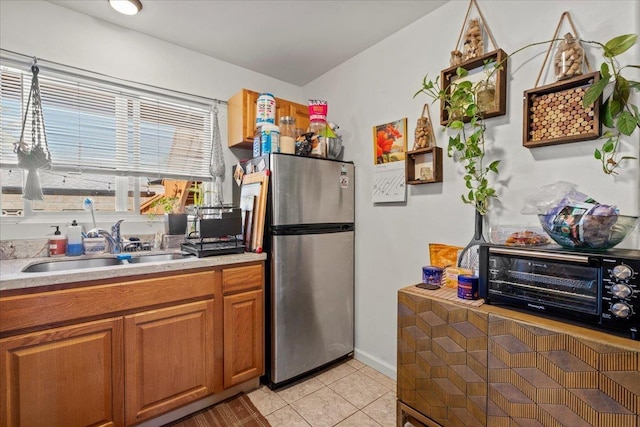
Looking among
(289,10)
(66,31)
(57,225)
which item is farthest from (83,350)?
(289,10)

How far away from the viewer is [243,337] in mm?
1907

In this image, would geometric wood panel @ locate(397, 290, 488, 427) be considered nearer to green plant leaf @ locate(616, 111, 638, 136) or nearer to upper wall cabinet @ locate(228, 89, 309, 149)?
green plant leaf @ locate(616, 111, 638, 136)

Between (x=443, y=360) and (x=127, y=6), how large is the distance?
2694mm

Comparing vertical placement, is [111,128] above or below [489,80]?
below

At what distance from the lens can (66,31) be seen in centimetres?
190

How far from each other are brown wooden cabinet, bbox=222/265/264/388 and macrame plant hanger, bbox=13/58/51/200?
131 cm

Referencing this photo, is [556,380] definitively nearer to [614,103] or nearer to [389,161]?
[614,103]

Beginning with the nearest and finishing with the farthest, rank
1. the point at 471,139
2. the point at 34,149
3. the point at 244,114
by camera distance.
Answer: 1. the point at 471,139
2. the point at 34,149
3. the point at 244,114

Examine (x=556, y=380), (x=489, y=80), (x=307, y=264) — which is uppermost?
(x=489, y=80)

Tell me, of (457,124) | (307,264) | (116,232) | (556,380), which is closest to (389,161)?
(457,124)

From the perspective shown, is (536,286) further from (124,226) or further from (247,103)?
(124,226)

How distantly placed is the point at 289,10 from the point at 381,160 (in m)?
1.19

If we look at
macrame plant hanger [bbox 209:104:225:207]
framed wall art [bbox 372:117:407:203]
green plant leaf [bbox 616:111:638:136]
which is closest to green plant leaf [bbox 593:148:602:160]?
green plant leaf [bbox 616:111:638:136]

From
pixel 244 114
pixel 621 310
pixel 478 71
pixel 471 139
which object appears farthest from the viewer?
pixel 244 114
